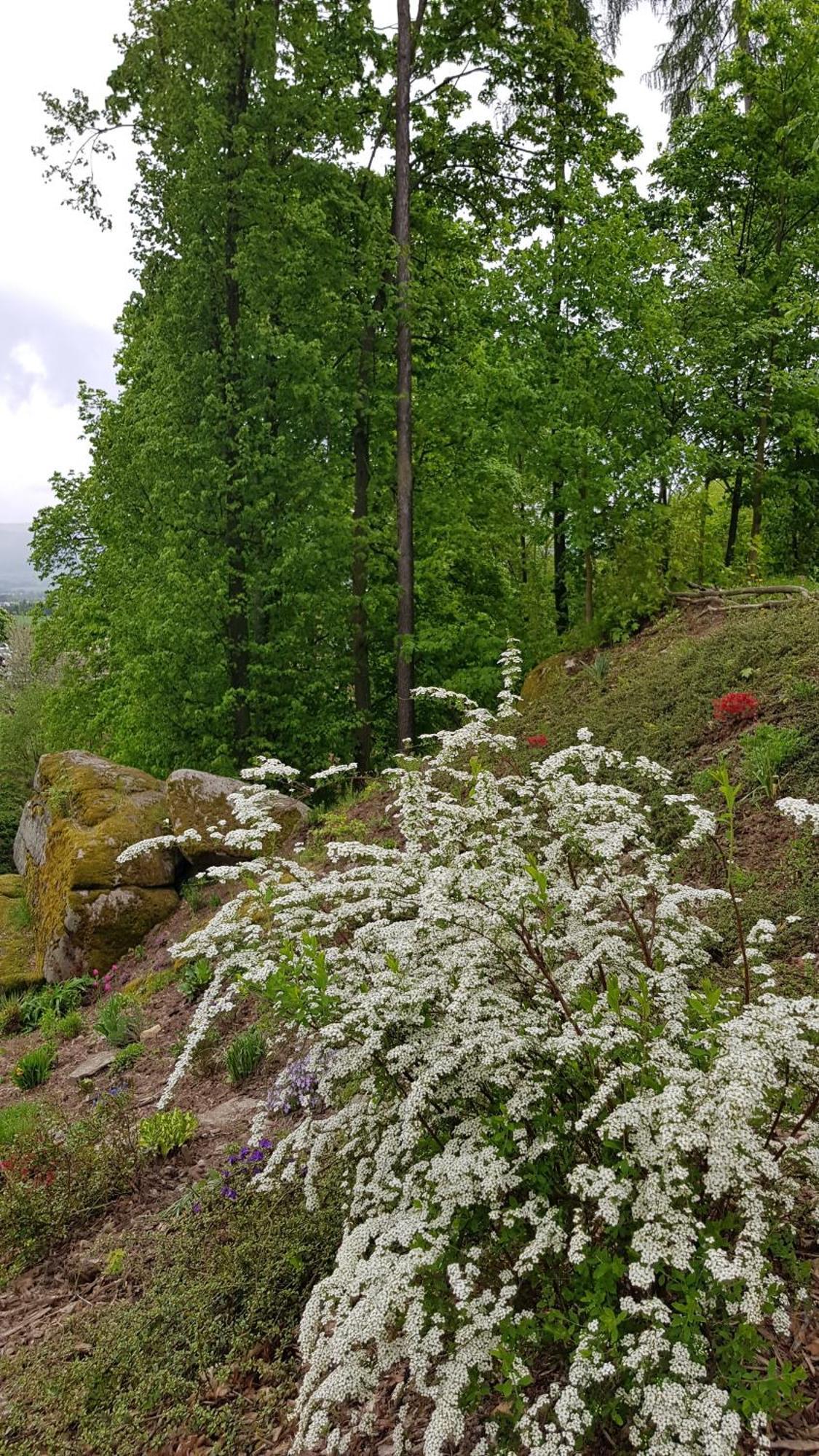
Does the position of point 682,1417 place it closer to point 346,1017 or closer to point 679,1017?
point 679,1017

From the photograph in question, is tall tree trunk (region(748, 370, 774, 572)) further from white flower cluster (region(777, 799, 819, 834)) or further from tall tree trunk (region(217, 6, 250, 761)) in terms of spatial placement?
white flower cluster (region(777, 799, 819, 834))

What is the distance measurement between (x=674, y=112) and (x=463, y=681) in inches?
464

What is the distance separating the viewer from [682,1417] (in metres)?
1.62

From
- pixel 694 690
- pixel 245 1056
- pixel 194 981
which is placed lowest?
pixel 194 981

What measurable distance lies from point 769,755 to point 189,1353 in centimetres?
437

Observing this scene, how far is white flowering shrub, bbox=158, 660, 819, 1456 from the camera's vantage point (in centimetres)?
180

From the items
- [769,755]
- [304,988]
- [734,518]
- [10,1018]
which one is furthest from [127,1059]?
[734,518]

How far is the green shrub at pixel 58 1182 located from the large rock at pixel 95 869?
339 centimetres

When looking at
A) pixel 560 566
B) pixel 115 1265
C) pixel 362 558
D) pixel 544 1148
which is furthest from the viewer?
pixel 560 566

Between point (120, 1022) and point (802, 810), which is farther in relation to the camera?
point (120, 1022)

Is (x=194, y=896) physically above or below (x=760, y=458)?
below

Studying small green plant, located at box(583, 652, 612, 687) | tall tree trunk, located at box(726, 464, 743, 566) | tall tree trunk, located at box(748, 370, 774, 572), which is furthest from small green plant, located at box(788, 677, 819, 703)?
tall tree trunk, located at box(726, 464, 743, 566)

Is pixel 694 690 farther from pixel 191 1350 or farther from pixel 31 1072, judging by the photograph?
pixel 31 1072

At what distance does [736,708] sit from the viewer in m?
5.89
